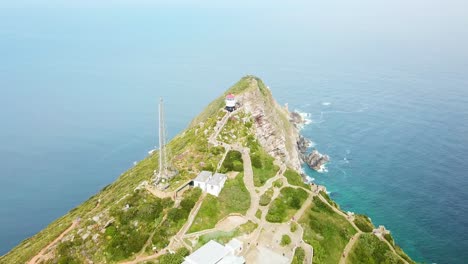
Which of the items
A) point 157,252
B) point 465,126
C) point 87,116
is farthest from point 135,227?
point 87,116

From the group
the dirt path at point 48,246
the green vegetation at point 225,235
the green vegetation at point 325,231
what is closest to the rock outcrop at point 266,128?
the green vegetation at point 325,231

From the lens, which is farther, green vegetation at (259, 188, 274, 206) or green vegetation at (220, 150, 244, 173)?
green vegetation at (220, 150, 244, 173)

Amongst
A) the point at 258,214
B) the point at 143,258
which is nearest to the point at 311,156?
the point at 258,214

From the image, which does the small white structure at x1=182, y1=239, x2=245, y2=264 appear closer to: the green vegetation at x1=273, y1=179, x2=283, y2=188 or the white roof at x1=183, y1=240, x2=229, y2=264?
the white roof at x1=183, y1=240, x2=229, y2=264

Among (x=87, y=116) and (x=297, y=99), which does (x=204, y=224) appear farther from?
(x=87, y=116)

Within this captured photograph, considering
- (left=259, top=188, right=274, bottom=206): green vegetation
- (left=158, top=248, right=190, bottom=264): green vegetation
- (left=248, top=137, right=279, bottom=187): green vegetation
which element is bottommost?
(left=158, top=248, right=190, bottom=264): green vegetation

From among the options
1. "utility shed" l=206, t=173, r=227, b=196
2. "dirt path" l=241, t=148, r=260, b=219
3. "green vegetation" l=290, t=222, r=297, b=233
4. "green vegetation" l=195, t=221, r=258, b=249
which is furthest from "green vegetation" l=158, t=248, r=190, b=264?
"green vegetation" l=290, t=222, r=297, b=233

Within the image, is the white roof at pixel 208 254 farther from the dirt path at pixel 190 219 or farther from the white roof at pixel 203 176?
the white roof at pixel 203 176
